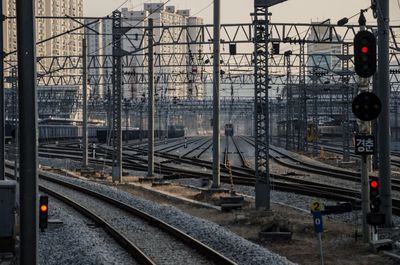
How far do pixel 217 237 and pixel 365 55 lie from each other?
5575mm

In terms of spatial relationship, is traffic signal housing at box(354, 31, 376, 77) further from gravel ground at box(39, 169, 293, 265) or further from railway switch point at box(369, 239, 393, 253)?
gravel ground at box(39, 169, 293, 265)

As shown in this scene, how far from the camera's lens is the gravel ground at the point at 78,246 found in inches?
501

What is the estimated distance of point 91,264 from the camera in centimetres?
1211

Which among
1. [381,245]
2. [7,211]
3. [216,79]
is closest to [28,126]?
[7,211]

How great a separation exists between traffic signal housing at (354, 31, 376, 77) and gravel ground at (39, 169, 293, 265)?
405 cm

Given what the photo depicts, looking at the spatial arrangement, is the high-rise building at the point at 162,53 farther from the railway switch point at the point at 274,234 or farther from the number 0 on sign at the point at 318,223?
the number 0 on sign at the point at 318,223

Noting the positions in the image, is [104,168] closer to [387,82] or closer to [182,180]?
[182,180]

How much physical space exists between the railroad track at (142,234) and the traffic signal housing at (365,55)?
4.60 meters

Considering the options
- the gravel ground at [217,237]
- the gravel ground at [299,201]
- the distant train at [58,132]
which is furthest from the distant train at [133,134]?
the gravel ground at [217,237]

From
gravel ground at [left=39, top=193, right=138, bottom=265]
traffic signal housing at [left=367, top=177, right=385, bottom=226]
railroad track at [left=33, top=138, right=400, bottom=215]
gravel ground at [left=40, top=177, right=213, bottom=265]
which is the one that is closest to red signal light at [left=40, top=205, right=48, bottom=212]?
gravel ground at [left=39, top=193, right=138, bottom=265]

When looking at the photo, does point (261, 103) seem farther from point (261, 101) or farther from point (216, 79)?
point (216, 79)

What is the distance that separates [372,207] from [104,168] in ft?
110

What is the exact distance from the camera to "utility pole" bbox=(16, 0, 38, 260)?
8158 millimetres

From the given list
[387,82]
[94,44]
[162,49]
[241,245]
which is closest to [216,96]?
[387,82]
